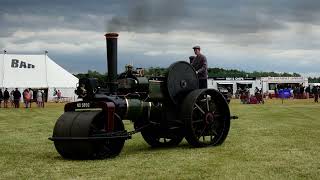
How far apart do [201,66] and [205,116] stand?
124cm

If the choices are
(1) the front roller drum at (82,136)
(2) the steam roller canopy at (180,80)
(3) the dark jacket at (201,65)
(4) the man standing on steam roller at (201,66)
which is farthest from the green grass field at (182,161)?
(3) the dark jacket at (201,65)

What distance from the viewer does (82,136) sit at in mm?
9070

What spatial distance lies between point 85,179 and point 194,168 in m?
1.70

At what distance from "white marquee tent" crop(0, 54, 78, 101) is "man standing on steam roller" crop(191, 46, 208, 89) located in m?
32.0

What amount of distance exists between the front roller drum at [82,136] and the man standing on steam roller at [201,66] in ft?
9.60

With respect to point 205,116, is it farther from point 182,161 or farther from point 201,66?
point 182,161

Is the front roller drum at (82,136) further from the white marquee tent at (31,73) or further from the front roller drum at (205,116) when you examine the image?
the white marquee tent at (31,73)

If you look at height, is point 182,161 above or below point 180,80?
below

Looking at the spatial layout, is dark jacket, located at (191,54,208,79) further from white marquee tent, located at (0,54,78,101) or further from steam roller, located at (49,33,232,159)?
white marquee tent, located at (0,54,78,101)

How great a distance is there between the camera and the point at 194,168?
26.7 ft

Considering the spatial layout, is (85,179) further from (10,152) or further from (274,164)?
(10,152)

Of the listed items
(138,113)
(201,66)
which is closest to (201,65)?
(201,66)

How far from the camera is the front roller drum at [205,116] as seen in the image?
10797mm

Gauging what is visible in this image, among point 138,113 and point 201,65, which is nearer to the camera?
point 138,113
